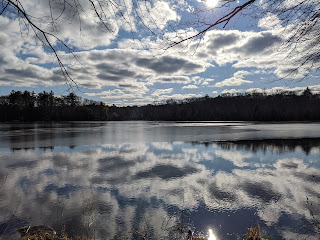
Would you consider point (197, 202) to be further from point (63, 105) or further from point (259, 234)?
point (63, 105)

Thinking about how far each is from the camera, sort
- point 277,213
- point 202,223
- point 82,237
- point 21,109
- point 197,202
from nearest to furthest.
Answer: point 82,237 → point 202,223 → point 277,213 → point 197,202 → point 21,109

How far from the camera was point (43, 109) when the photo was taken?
8138 centimetres

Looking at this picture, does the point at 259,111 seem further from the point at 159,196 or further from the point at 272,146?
the point at 159,196

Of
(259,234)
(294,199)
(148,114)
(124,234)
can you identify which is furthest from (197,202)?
Result: (148,114)

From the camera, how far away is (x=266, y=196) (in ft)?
20.4

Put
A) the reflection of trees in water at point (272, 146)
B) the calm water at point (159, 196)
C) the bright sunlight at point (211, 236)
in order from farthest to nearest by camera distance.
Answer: the reflection of trees in water at point (272, 146) < the calm water at point (159, 196) < the bright sunlight at point (211, 236)

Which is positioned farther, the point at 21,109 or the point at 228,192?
the point at 21,109

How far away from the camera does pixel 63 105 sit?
91.6 m

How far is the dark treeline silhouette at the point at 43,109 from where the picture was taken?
75812mm

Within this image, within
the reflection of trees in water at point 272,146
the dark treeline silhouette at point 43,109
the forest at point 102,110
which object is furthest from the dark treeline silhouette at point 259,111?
the reflection of trees in water at point 272,146

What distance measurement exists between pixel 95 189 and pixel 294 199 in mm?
5761

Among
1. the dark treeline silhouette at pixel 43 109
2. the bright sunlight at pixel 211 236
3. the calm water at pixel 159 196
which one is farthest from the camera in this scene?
the dark treeline silhouette at pixel 43 109

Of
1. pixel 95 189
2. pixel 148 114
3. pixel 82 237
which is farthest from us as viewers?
pixel 148 114

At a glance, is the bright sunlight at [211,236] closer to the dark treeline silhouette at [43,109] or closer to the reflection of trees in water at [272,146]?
the reflection of trees in water at [272,146]
